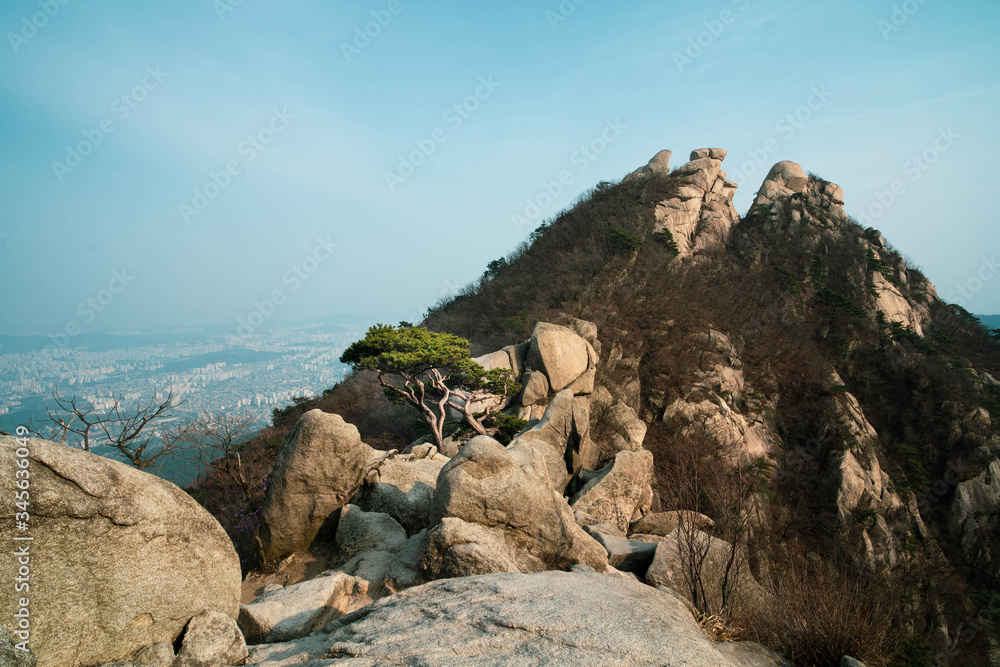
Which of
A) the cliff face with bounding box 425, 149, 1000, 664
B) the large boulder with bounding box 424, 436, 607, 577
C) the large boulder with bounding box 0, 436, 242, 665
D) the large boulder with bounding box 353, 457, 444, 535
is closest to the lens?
the large boulder with bounding box 0, 436, 242, 665

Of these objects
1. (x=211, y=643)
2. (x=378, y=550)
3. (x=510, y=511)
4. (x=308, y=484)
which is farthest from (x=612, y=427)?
(x=211, y=643)

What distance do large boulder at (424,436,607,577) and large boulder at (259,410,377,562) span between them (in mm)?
2825

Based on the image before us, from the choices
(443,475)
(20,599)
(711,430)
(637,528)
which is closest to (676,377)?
(711,430)

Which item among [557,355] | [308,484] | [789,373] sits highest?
[789,373]

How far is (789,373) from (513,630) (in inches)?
1107

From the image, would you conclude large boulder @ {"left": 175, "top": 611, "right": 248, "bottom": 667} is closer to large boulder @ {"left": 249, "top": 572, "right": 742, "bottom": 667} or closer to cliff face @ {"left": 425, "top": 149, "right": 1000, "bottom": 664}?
large boulder @ {"left": 249, "top": 572, "right": 742, "bottom": 667}

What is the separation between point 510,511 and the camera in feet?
26.3

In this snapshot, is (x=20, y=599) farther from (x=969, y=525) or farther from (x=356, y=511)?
(x=969, y=525)

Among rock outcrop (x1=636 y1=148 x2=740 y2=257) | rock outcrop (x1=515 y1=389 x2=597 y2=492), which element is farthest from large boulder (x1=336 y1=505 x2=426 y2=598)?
rock outcrop (x1=636 y1=148 x2=740 y2=257)

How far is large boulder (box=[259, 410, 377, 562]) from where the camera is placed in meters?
9.42

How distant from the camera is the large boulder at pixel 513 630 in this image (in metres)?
3.83

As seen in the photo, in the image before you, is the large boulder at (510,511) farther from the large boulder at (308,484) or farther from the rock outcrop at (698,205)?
the rock outcrop at (698,205)

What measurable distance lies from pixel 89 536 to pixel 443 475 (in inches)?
186

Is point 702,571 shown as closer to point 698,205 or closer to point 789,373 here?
point 789,373
